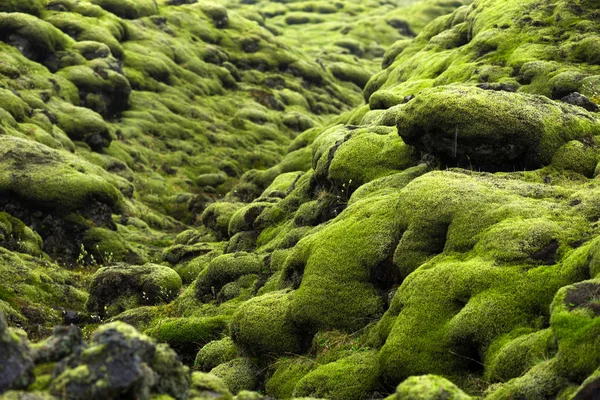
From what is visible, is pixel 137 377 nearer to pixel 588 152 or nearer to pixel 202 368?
pixel 202 368

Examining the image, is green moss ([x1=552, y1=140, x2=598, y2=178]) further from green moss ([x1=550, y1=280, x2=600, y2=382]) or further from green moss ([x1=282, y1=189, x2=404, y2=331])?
green moss ([x1=550, y1=280, x2=600, y2=382])

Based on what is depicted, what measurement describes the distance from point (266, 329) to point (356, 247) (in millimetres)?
4480

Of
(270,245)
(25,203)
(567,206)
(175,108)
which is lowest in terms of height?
(175,108)

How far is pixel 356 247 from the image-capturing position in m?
21.8

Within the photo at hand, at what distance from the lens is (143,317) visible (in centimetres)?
2969

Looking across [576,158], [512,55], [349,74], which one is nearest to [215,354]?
[576,158]

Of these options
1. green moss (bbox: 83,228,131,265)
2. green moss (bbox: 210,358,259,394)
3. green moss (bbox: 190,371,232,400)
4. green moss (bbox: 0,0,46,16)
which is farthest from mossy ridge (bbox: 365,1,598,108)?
green moss (bbox: 0,0,46,16)

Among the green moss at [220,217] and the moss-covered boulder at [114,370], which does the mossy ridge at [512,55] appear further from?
the moss-covered boulder at [114,370]

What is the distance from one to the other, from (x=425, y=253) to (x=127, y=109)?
235 ft

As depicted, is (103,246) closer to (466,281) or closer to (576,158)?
(576,158)

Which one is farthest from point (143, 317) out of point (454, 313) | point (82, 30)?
point (82, 30)

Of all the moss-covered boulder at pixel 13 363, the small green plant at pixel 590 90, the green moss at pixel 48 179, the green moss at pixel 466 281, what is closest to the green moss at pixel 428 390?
the green moss at pixel 466 281

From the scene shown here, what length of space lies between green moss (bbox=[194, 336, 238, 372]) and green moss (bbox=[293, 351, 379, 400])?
17.6ft

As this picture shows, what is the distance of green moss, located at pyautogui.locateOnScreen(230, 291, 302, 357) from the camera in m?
20.8
